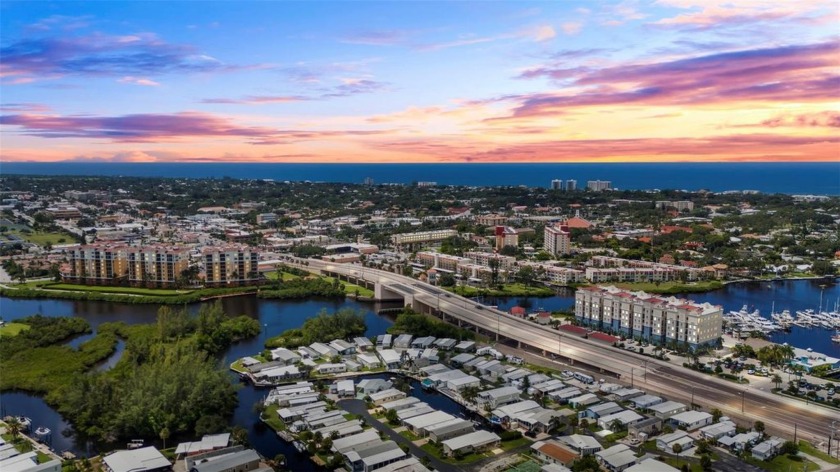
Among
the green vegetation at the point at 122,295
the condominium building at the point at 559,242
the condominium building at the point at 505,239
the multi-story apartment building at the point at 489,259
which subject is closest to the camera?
the green vegetation at the point at 122,295

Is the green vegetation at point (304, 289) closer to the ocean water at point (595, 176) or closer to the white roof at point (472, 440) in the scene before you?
the white roof at point (472, 440)

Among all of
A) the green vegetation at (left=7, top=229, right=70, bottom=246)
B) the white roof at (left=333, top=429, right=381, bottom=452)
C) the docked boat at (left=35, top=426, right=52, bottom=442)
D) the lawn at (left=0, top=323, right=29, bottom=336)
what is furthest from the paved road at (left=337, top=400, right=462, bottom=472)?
the green vegetation at (left=7, top=229, right=70, bottom=246)

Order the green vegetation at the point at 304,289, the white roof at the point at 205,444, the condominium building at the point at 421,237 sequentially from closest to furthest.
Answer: the white roof at the point at 205,444 → the green vegetation at the point at 304,289 → the condominium building at the point at 421,237

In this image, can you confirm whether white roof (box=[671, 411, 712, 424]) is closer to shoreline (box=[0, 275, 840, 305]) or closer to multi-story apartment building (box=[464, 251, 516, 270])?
shoreline (box=[0, 275, 840, 305])

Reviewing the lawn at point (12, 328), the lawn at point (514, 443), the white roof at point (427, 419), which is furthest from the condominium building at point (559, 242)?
the lawn at point (12, 328)

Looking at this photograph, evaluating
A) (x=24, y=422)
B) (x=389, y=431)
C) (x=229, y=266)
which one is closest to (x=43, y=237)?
(x=229, y=266)
